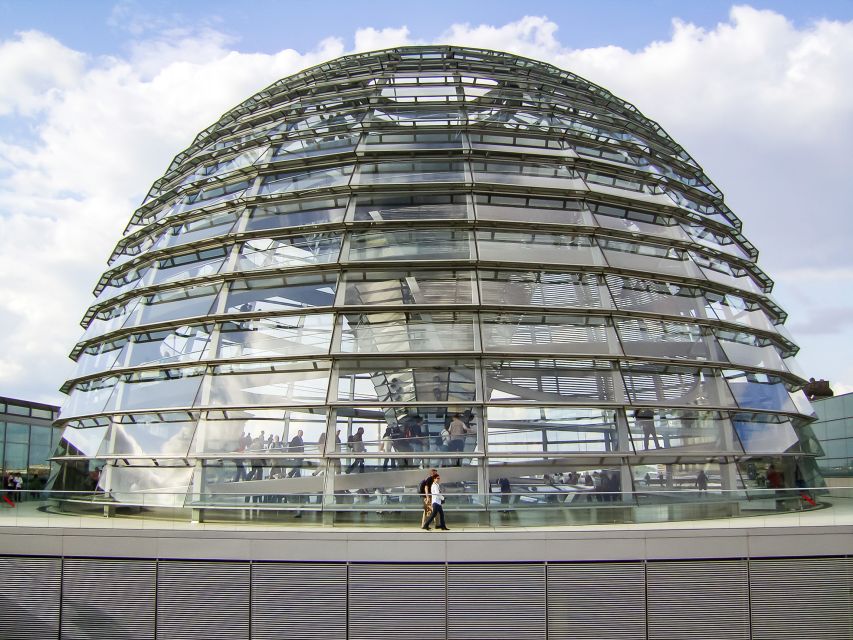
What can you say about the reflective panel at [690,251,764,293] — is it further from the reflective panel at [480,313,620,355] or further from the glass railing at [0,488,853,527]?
the glass railing at [0,488,853,527]

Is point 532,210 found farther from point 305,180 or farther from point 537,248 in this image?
point 305,180

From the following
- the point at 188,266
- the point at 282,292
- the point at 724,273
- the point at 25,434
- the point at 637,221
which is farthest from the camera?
the point at 25,434

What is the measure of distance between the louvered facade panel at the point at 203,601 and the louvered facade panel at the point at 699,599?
695 cm

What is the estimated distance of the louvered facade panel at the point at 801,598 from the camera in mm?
12672

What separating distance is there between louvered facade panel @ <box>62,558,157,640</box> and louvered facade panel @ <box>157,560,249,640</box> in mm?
277

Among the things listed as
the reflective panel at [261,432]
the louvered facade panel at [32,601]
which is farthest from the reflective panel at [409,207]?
the louvered facade panel at [32,601]

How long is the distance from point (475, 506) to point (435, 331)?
433cm

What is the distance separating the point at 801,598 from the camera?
12.8 meters

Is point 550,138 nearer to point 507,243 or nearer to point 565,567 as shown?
point 507,243

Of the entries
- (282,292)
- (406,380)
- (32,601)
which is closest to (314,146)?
(282,292)

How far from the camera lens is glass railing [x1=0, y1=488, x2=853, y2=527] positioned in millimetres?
14102

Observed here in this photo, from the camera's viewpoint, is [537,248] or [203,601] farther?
[537,248]

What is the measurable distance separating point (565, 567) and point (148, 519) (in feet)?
28.4

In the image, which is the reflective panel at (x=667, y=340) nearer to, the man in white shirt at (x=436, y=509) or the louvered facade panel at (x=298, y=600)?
the man in white shirt at (x=436, y=509)
